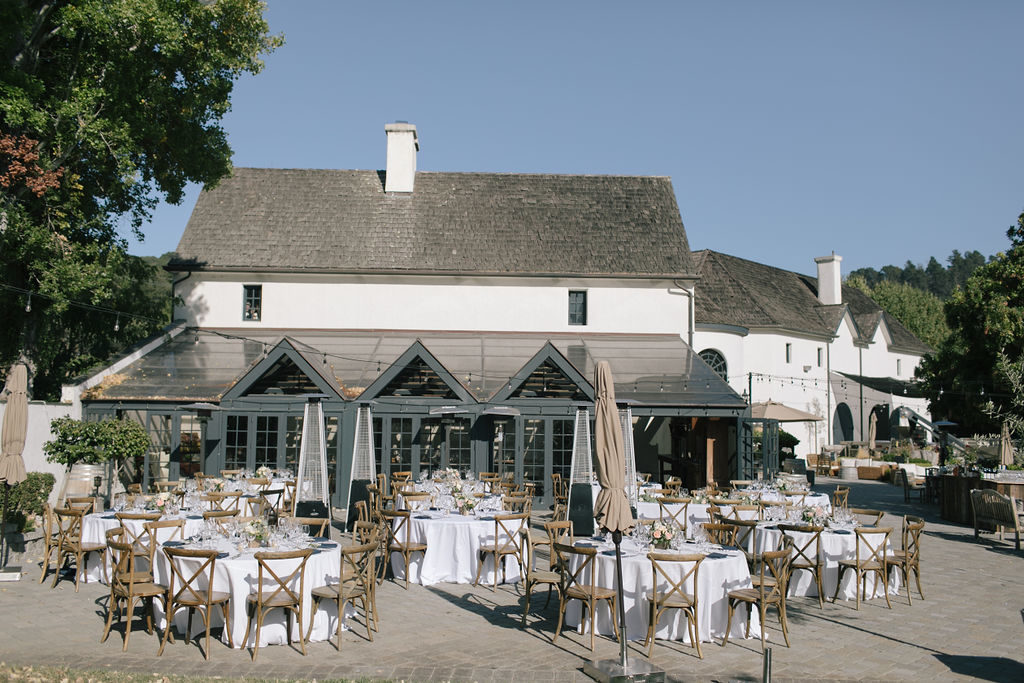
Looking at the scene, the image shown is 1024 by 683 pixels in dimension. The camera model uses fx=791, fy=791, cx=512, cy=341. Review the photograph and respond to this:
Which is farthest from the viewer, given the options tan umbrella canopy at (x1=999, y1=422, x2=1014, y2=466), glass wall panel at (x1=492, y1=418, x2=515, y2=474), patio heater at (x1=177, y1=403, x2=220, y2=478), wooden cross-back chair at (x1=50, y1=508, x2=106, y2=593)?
glass wall panel at (x1=492, y1=418, x2=515, y2=474)

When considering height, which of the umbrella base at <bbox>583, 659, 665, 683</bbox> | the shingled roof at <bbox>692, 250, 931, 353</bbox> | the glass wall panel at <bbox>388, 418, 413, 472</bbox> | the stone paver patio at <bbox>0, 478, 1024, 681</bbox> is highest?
the shingled roof at <bbox>692, 250, 931, 353</bbox>

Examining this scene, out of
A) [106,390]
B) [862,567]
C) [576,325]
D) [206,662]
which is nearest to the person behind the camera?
[206,662]

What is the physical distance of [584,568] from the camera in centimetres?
899

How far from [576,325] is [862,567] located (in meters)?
15.5

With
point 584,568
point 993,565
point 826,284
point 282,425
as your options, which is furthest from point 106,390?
point 826,284

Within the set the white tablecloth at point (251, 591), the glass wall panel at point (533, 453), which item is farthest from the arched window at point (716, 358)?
the white tablecloth at point (251, 591)

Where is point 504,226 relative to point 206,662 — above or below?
above

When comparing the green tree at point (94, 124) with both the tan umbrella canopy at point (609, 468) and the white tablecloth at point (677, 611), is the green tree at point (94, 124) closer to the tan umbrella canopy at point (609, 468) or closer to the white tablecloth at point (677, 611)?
the tan umbrella canopy at point (609, 468)

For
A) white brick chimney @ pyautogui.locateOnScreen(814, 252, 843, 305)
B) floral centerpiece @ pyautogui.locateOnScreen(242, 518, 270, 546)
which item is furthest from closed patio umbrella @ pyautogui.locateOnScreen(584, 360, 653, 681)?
white brick chimney @ pyautogui.locateOnScreen(814, 252, 843, 305)

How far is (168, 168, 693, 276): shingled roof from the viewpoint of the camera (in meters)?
25.1

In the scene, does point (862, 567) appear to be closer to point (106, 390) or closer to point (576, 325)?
point (576, 325)

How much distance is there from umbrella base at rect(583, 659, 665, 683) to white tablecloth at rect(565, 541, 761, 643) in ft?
3.75

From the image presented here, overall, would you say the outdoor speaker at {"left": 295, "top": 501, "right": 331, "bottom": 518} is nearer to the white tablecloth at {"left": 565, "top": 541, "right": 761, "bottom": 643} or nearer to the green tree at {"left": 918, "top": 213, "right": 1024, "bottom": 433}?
the white tablecloth at {"left": 565, "top": 541, "right": 761, "bottom": 643}

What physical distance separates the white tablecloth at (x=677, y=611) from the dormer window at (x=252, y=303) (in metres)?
18.7
